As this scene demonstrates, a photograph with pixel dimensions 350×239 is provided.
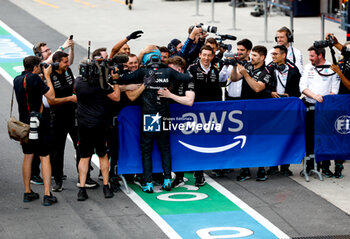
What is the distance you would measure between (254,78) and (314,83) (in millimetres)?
974

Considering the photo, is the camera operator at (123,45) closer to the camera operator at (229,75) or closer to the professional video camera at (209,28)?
the professional video camera at (209,28)

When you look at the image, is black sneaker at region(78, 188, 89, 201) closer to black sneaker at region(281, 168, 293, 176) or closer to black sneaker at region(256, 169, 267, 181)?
black sneaker at region(256, 169, 267, 181)

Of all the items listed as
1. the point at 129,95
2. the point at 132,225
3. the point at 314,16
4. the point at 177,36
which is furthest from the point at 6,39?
the point at 132,225

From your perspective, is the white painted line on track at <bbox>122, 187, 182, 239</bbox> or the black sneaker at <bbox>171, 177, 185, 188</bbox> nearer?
the white painted line on track at <bbox>122, 187, 182, 239</bbox>

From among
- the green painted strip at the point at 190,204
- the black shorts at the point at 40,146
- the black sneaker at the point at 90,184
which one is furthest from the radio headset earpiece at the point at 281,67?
the black shorts at the point at 40,146

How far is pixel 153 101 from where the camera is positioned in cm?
1086

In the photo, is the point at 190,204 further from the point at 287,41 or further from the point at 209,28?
the point at 287,41

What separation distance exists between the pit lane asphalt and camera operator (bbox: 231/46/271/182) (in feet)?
0.62

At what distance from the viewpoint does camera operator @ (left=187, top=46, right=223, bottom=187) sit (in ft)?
37.5

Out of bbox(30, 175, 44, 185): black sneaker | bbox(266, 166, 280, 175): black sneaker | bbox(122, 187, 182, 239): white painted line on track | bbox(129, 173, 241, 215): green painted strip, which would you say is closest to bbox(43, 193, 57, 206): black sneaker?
bbox(30, 175, 44, 185): black sneaker

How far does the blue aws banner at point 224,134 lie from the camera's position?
1120 centimetres

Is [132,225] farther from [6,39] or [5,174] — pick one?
[6,39]

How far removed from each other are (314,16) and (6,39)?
12.3 m

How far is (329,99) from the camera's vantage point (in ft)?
37.8
